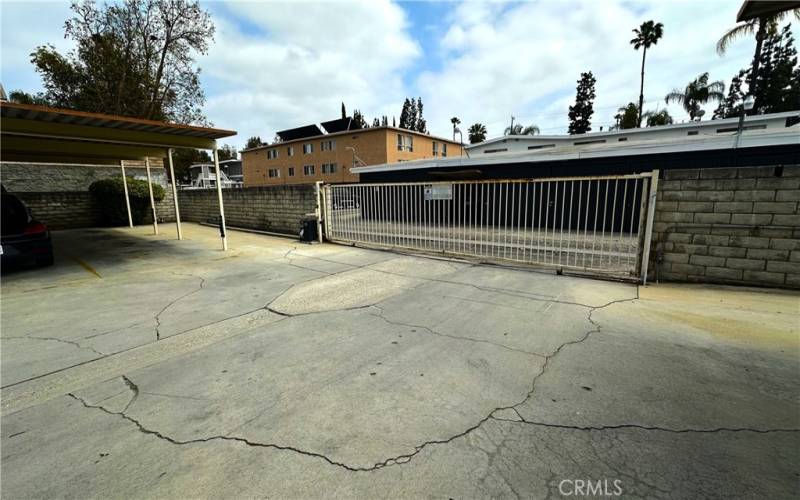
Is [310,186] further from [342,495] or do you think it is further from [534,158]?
[342,495]

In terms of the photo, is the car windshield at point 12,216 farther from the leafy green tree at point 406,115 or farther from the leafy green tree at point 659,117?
the leafy green tree at point 406,115

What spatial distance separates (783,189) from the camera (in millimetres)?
4324

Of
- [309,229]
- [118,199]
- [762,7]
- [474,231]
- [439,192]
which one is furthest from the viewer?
[118,199]

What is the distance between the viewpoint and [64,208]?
1398cm

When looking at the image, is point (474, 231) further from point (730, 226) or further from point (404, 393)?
point (404, 393)

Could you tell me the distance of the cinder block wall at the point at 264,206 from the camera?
1037cm

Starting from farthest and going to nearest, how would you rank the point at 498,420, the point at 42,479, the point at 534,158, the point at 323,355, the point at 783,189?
the point at 534,158 → the point at 783,189 → the point at 323,355 → the point at 498,420 → the point at 42,479

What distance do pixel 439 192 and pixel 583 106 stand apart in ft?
149

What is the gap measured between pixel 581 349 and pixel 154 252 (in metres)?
9.77

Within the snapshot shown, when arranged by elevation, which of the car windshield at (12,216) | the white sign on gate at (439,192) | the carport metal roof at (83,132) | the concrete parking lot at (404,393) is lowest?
the concrete parking lot at (404,393)

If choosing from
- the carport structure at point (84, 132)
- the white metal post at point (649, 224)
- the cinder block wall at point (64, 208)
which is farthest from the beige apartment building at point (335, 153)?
the white metal post at point (649, 224)

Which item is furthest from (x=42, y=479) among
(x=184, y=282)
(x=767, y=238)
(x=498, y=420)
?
(x=767, y=238)

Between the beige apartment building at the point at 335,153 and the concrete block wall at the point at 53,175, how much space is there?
49.0 feet

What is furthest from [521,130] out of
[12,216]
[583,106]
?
[12,216]
